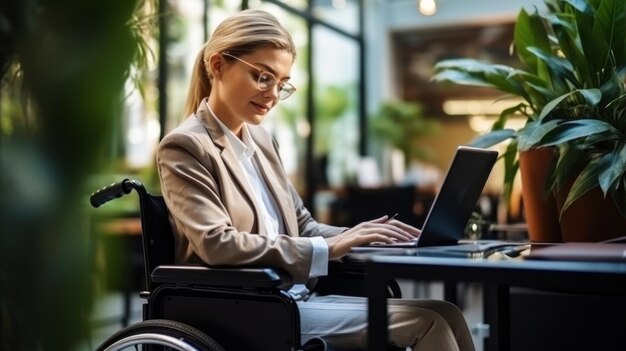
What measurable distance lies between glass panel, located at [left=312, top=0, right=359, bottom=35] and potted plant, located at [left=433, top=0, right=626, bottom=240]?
5648mm

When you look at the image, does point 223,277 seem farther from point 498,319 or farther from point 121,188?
point 498,319

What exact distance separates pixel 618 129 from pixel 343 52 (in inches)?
284

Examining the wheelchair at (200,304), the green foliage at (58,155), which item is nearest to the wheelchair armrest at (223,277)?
the wheelchair at (200,304)

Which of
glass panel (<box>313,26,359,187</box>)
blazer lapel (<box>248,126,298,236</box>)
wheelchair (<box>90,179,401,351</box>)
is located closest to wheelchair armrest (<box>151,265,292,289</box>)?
wheelchair (<box>90,179,401,351</box>)

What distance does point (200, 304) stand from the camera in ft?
5.65

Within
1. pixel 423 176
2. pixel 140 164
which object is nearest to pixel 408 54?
pixel 423 176

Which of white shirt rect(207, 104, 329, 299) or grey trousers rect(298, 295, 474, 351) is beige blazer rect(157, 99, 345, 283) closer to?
white shirt rect(207, 104, 329, 299)

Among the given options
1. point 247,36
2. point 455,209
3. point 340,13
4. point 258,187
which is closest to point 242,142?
point 258,187

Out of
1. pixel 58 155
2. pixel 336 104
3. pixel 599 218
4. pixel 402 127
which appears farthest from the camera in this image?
pixel 402 127

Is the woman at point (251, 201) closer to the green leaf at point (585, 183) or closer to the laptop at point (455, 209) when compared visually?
the laptop at point (455, 209)

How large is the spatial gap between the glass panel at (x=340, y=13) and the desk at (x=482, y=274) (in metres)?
6.70

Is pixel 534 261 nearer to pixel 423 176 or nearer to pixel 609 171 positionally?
pixel 609 171

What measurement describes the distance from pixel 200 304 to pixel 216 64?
575 mm

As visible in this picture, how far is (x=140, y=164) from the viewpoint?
15.8ft
